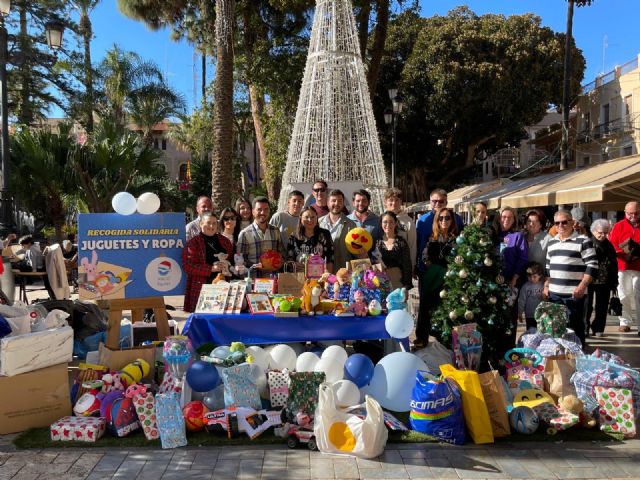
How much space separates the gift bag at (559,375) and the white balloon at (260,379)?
2454mm

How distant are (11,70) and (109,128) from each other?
10.5 m

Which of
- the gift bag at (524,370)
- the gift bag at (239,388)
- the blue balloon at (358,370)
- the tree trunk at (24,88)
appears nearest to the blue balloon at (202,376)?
the gift bag at (239,388)

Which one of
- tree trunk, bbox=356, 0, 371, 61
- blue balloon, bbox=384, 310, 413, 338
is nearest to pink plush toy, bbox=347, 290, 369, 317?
blue balloon, bbox=384, 310, 413, 338

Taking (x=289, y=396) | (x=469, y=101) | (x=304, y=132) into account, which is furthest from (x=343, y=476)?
(x=469, y=101)

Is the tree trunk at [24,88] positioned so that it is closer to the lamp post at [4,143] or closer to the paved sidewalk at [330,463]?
the lamp post at [4,143]

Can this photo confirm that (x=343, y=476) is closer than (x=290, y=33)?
Yes

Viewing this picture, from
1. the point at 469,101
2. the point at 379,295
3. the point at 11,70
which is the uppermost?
the point at 11,70

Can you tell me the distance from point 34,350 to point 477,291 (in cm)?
406

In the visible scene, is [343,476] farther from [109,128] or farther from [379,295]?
[109,128]

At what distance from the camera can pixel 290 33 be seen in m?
19.3

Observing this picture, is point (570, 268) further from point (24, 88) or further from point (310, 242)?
point (24, 88)

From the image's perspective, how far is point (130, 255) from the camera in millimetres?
5922

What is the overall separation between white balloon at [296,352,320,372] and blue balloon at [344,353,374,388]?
0.35m

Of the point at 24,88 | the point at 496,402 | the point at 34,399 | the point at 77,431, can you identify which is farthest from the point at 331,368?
the point at 24,88
